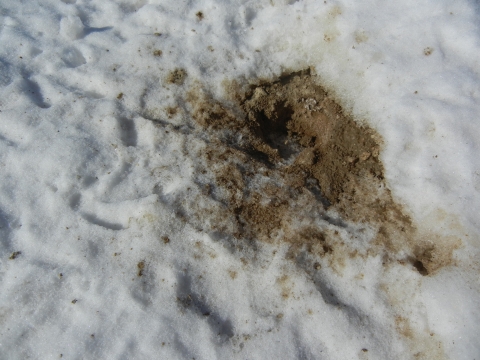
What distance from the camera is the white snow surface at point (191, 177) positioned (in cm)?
192

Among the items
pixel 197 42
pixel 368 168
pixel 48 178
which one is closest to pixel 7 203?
pixel 48 178

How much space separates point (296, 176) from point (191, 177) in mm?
729

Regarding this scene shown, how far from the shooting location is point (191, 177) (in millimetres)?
2299

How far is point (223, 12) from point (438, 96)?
1.83 metres

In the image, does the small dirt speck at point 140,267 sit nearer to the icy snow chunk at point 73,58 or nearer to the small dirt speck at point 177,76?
the small dirt speck at point 177,76

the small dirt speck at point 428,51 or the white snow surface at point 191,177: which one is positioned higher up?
the small dirt speck at point 428,51

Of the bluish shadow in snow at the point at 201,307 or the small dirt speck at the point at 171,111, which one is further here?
the small dirt speck at the point at 171,111

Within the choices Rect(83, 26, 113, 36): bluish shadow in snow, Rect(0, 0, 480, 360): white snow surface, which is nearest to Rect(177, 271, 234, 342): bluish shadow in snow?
Rect(0, 0, 480, 360): white snow surface

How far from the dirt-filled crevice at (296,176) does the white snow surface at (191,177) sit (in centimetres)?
10

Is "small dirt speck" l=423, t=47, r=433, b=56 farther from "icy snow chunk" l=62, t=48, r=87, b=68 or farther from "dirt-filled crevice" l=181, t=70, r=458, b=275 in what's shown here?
"icy snow chunk" l=62, t=48, r=87, b=68

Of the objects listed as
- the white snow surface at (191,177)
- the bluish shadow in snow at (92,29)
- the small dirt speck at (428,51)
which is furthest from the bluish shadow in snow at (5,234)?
the small dirt speck at (428,51)

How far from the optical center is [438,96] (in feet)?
8.07

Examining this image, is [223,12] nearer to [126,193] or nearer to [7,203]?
[126,193]

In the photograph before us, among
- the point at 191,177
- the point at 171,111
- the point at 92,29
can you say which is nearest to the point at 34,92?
the point at 92,29
